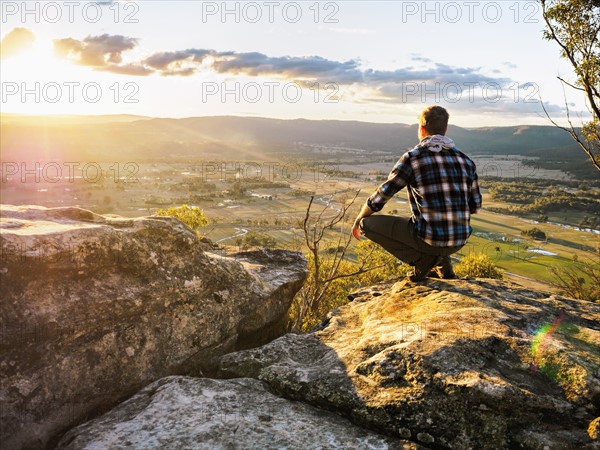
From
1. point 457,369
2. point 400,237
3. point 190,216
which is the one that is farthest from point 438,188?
point 190,216

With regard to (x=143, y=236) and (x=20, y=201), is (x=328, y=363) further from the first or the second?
(x=20, y=201)

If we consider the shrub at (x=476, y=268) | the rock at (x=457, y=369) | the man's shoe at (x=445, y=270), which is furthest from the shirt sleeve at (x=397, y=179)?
the shrub at (x=476, y=268)

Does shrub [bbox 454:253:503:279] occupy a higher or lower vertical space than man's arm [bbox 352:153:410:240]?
lower

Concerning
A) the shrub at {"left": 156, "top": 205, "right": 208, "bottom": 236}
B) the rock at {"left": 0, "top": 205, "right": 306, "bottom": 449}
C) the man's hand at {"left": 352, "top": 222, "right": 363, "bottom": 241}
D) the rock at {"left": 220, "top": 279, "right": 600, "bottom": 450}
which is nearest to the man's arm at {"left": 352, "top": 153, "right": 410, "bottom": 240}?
the man's hand at {"left": 352, "top": 222, "right": 363, "bottom": 241}

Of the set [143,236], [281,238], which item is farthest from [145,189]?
[143,236]

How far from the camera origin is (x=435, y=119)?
6.93 metres

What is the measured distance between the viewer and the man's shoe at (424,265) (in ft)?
25.8

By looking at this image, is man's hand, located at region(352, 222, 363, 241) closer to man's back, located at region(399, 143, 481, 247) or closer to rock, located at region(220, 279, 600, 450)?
man's back, located at region(399, 143, 481, 247)

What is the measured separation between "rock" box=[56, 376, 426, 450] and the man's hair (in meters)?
4.34

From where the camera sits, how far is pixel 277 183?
179m

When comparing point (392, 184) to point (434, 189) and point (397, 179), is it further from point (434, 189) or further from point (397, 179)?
point (434, 189)

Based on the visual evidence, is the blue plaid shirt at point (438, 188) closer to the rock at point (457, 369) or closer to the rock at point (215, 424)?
the rock at point (457, 369)

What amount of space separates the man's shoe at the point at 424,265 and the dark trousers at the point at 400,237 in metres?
0.08

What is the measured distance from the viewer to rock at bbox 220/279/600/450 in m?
4.60
